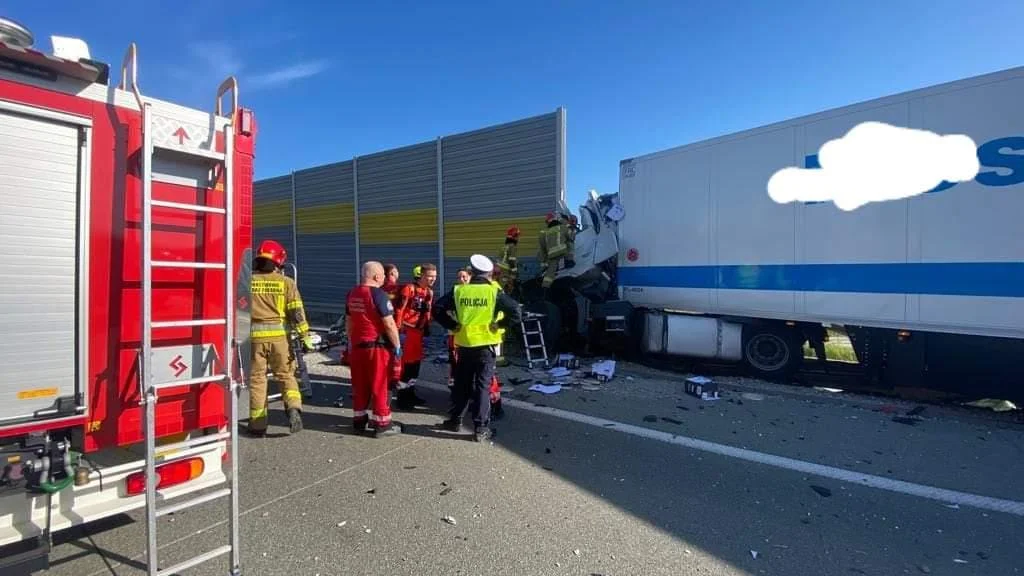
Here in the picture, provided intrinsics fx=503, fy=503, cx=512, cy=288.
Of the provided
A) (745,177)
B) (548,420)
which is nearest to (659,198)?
(745,177)

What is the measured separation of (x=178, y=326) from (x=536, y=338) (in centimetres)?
681

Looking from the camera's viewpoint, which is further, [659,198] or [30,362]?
[659,198]

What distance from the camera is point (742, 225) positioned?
7.11 metres

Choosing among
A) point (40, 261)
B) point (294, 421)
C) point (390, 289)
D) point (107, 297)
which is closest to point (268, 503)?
point (294, 421)

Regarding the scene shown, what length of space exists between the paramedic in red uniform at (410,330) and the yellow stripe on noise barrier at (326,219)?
9.03 metres

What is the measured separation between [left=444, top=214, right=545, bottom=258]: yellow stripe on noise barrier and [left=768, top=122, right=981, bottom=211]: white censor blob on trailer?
4957mm

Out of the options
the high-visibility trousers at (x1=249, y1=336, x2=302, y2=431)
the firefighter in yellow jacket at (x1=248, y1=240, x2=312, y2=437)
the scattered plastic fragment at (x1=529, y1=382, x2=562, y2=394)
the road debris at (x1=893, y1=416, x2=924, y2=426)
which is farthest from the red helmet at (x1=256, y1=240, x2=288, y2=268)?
the road debris at (x1=893, y1=416, x2=924, y2=426)

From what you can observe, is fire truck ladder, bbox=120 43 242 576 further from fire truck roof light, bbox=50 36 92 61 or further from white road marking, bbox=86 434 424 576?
white road marking, bbox=86 434 424 576

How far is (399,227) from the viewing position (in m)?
13.2

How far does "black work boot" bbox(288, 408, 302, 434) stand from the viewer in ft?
16.1

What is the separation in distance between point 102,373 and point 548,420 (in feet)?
12.5

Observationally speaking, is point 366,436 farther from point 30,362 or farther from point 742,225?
point 742,225

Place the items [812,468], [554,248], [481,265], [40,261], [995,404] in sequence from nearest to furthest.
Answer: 1. [40,261]
2. [812,468]
3. [481,265]
4. [995,404]
5. [554,248]

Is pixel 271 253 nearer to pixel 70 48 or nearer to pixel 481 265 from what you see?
pixel 481 265
